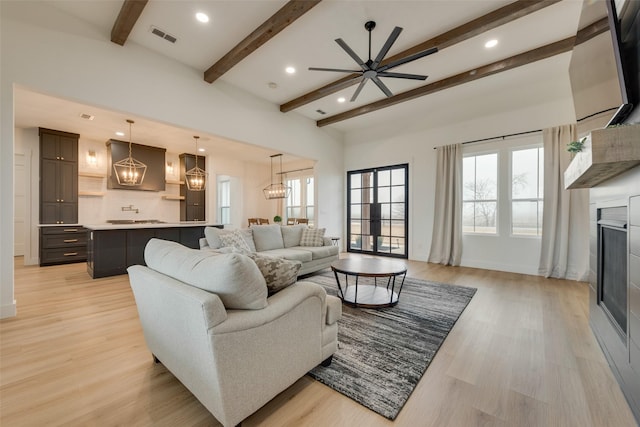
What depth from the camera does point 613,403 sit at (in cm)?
153

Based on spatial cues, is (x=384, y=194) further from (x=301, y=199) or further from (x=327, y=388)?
(x=327, y=388)

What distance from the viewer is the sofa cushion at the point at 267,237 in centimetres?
444

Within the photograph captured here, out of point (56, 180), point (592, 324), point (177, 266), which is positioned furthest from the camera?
point (56, 180)

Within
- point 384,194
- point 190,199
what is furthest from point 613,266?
point 190,199

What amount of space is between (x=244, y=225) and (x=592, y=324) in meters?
8.53

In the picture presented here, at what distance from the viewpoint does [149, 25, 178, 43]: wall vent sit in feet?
10.7

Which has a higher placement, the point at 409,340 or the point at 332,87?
the point at 332,87

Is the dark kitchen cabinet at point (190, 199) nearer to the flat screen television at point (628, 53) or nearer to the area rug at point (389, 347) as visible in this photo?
the area rug at point (389, 347)

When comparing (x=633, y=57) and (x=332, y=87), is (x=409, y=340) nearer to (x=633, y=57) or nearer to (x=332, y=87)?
(x=633, y=57)

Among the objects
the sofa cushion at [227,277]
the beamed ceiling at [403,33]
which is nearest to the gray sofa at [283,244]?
the sofa cushion at [227,277]

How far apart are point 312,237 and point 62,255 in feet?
17.8

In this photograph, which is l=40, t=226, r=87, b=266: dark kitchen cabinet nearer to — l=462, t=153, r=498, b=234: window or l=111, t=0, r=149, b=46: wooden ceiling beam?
l=111, t=0, r=149, b=46: wooden ceiling beam

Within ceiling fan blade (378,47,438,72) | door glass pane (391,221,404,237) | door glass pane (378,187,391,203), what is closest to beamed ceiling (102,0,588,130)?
ceiling fan blade (378,47,438,72)

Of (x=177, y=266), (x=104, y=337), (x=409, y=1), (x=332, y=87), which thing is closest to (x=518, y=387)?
(x=177, y=266)
